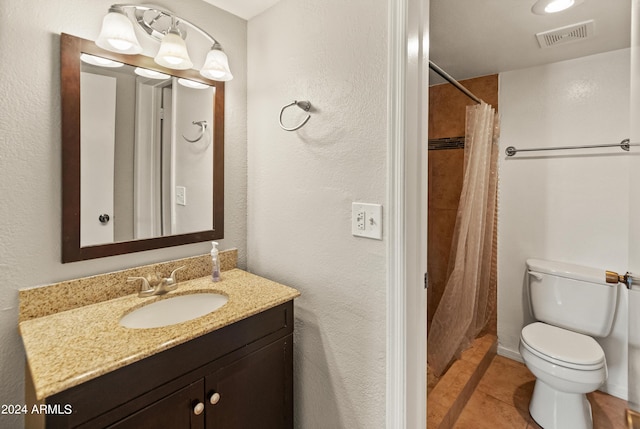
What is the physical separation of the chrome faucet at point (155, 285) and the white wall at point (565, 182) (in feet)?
7.77

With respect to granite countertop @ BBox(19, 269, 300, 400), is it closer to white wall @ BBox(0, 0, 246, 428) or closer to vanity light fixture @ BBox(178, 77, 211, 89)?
white wall @ BBox(0, 0, 246, 428)

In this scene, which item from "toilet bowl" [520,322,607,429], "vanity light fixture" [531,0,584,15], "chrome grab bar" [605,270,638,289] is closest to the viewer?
"chrome grab bar" [605,270,638,289]

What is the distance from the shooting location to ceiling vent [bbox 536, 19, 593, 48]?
1699mm

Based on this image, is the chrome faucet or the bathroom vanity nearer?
the bathroom vanity

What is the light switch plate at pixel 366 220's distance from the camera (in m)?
1.18

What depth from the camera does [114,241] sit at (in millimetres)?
1289

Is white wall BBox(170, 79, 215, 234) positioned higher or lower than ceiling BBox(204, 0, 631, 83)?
lower

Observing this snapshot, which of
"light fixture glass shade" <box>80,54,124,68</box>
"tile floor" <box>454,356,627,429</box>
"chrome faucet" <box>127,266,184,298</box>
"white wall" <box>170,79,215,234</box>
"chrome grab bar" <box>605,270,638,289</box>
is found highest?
"light fixture glass shade" <box>80,54,124,68</box>

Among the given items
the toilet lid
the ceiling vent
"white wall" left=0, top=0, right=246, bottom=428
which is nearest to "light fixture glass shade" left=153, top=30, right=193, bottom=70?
"white wall" left=0, top=0, right=246, bottom=428

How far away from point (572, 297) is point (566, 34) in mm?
1613

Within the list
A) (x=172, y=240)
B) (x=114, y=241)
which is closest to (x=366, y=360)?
(x=172, y=240)

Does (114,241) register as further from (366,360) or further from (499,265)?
(499,265)

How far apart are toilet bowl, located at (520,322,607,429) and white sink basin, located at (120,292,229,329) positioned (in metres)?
1.79

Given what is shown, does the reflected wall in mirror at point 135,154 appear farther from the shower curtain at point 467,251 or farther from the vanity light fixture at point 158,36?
the shower curtain at point 467,251
